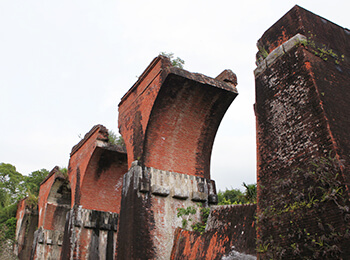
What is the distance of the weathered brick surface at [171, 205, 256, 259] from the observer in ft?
17.4

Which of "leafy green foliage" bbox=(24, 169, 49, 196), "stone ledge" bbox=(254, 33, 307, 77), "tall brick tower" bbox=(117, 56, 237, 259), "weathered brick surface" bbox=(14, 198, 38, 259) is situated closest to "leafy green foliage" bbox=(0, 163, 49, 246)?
"leafy green foliage" bbox=(24, 169, 49, 196)

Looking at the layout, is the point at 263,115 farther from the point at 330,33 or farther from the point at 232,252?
the point at 232,252

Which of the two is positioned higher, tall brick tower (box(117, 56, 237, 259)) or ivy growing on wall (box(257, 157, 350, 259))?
tall brick tower (box(117, 56, 237, 259))

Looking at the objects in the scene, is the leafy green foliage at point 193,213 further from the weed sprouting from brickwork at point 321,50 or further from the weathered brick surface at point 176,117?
the weed sprouting from brickwork at point 321,50

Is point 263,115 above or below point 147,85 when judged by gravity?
below

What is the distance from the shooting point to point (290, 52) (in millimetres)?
4473

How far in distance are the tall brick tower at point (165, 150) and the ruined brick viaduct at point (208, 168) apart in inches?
1.0

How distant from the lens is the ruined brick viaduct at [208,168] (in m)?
3.67

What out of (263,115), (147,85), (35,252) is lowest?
(35,252)

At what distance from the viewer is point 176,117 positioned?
8.70m

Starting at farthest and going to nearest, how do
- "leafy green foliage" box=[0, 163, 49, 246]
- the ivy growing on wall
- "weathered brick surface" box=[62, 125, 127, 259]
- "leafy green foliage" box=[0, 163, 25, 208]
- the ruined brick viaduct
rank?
"leafy green foliage" box=[0, 163, 25, 208] < "leafy green foliage" box=[0, 163, 49, 246] < "weathered brick surface" box=[62, 125, 127, 259] < the ruined brick viaduct < the ivy growing on wall

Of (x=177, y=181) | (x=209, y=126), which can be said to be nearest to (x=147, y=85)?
(x=209, y=126)

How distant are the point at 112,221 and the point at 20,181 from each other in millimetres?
17298

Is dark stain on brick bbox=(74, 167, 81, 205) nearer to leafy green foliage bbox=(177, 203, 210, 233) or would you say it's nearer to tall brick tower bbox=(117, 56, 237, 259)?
tall brick tower bbox=(117, 56, 237, 259)
